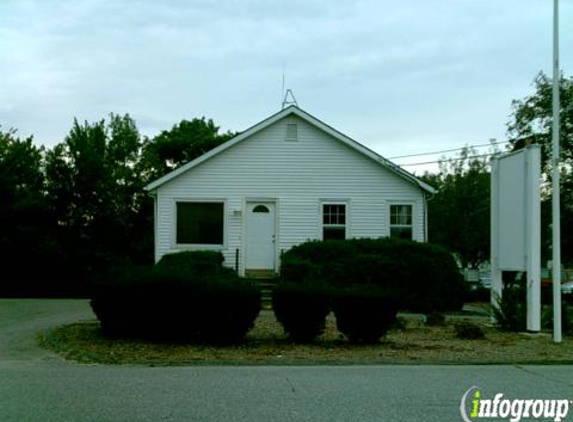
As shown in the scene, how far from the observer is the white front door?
952 inches

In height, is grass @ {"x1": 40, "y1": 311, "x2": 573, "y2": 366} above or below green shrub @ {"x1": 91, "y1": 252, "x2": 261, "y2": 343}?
below

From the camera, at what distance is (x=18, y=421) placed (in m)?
7.03

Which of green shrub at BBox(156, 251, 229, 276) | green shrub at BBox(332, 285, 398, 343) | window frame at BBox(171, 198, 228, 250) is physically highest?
window frame at BBox(171, 198, 228, 250)

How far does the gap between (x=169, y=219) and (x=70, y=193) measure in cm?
800

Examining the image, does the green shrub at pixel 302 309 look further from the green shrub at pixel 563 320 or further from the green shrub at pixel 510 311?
the green shrub at pixel 563 320

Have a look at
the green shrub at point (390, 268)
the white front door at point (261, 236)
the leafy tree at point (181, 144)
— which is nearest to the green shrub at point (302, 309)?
the green shrub at point (390, 268)

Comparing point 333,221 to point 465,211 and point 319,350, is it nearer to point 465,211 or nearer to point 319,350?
point 319,350

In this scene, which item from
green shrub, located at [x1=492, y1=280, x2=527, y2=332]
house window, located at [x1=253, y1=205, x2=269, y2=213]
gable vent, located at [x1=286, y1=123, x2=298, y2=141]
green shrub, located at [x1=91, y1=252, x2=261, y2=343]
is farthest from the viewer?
gable vent, located at [x1=286, y1=123, x2=298, y2=141]

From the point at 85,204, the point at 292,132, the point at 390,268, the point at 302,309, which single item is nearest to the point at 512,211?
the point at 302,309

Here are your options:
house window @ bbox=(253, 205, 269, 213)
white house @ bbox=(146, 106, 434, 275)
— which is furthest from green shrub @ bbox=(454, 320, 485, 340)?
house window @ bbox=(253, 205, 269, 213)

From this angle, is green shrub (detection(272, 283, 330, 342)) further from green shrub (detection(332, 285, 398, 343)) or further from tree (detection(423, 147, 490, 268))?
tree (detection(423, 147, 490, 268))

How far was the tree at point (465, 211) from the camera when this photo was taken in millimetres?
40562

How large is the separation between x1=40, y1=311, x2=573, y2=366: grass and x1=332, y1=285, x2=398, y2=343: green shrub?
0.87 ft

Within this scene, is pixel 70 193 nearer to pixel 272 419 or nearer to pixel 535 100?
pixel 535 100
